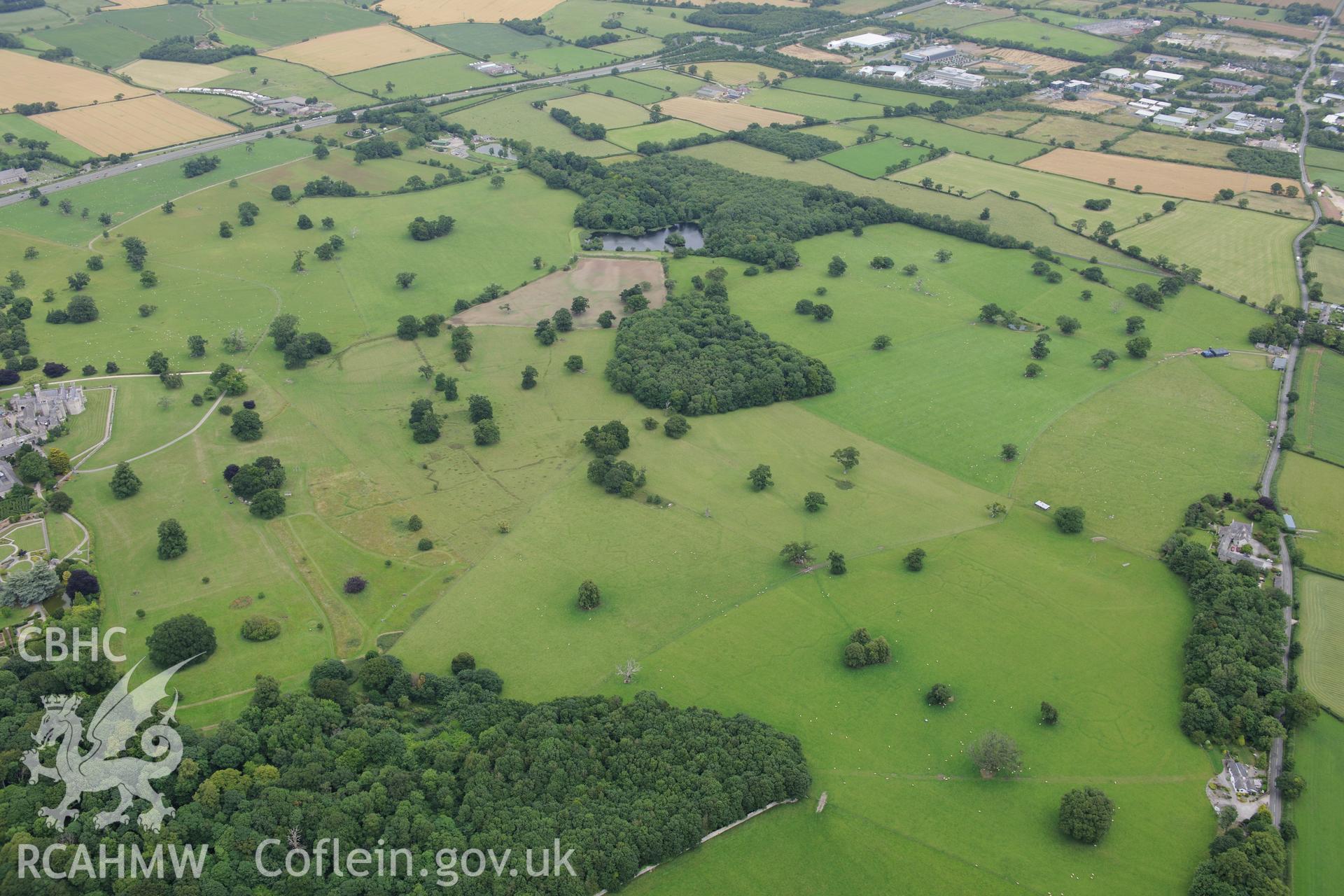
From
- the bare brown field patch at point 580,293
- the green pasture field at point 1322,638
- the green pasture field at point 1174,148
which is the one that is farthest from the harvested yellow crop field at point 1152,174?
the green pasture field at point 1322,638

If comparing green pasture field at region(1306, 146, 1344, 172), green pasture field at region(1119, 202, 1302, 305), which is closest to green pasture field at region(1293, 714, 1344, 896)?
green pasture field at region(1119, 202, 1302, 305)

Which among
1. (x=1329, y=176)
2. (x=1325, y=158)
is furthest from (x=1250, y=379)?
(x=1325, y=158)

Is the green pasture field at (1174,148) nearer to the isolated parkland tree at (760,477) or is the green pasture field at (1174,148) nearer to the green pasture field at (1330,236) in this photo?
the green pasture field at (1330,236)

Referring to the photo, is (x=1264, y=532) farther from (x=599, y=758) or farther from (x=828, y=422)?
(x=599, y=758)

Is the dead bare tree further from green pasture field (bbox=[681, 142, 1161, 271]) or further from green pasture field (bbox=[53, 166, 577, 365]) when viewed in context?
green pasture field (bbox=[681, 142, 1161, 271])

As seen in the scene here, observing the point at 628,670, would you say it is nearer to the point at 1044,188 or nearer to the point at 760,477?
the point at 760,477

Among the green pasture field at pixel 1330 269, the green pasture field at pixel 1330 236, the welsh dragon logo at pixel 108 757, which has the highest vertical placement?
the green pasture field at pixel 1330 236
